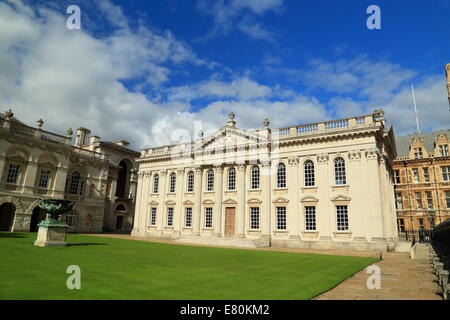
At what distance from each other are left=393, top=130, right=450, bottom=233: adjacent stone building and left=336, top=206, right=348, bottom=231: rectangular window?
19791mm

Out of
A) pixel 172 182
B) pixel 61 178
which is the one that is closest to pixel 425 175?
pixel 172 182

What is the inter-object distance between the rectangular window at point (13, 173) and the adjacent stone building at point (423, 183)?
51.2 metres

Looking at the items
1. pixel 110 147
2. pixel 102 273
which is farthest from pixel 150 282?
pixel 110 147

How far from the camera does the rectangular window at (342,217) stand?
1095 inches

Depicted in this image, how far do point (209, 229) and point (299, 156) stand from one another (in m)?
13.8

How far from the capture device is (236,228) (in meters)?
33.3

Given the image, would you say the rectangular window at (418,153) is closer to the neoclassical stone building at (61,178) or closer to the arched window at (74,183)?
the neoclassical stone building at (61,178)

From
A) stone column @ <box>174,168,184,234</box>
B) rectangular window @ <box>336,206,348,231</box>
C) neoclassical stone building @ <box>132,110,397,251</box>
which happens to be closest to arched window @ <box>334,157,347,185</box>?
neoclassical stone building @ <box>132,110,397,251</box>

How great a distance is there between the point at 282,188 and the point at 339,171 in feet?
19.4

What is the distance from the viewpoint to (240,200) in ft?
110

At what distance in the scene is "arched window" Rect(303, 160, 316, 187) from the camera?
1195 inches

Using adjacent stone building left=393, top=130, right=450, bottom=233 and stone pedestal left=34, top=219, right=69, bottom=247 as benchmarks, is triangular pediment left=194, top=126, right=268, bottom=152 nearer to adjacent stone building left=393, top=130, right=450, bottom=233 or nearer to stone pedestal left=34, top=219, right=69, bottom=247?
stone pedestal left=34, top=219, right=69, bottom=247

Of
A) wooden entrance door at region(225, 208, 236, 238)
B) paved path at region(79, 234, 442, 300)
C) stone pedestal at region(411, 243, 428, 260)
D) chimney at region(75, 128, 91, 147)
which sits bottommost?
paved path at region(79, 234, 442, 300)
